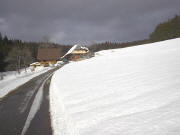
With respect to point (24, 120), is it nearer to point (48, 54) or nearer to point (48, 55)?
point (48, 55)

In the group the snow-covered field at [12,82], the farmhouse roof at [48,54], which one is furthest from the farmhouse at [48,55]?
the snow-covered field at [12,82]

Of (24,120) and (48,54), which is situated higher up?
(48,54)

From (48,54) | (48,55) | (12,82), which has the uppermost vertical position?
(48,54)

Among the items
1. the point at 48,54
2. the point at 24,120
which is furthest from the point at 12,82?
the point at 48,54

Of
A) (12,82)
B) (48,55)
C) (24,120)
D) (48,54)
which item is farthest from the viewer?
(48,54)

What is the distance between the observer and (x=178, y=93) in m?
4.17

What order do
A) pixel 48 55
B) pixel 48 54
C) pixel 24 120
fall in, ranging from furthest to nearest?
1. pixel 48 54
2. pixel 48 55
3. pixel 24 120

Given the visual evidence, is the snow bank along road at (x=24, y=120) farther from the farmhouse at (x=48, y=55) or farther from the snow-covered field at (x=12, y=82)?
the farmhouse at (x=48, y=55)

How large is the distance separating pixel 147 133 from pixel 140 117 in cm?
67

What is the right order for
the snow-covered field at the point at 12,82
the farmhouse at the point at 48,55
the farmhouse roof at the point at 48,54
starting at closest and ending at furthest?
1. the snow-covered field at the point at 12,82
2. the farmhouse at the point at 48,55
3. the farmhouse roof at the point at 48,54

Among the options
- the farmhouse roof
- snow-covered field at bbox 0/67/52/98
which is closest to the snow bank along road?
snow-covered field at bbox 0/67/52/98

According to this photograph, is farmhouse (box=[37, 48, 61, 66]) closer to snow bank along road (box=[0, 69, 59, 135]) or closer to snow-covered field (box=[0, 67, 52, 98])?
snow-covered field (box=[0, 67, 52, 98])

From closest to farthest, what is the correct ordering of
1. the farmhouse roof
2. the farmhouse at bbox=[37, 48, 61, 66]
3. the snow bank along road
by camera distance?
1. the snow bank along road
2. the farmhouse at bbox=[37, 48, 61, 66]
3. the farmhouse roof

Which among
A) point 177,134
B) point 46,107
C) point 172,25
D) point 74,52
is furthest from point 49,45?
point 177,134
